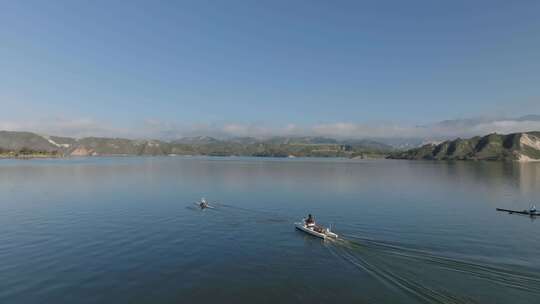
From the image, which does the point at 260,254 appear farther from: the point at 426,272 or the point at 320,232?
the point at 426,272

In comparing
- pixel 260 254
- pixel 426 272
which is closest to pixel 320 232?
pixel 260 254

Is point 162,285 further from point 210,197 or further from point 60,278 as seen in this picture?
point 210,197

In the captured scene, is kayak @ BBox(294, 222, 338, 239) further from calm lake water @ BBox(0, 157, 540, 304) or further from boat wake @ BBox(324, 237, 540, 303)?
boat wake @ BBox(324, 237, 540, 303)

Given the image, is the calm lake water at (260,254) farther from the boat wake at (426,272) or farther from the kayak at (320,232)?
the kayak at (320,232)

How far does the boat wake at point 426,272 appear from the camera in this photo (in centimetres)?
3058

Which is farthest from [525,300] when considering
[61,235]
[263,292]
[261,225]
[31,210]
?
[31,210]

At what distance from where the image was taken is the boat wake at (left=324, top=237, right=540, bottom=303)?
30.6m

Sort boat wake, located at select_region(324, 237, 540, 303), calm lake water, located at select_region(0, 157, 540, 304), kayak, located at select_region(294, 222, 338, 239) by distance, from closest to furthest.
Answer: calm lake water, located at select_region(0, 157, 540, 304)
boat wake, located at select_region(324, 237, 540, 303)
kayak, located at select_region(294, 222, 338, 239)

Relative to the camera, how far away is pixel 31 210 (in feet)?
223

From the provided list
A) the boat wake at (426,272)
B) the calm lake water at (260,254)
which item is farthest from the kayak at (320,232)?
the boat wake at (426,272)

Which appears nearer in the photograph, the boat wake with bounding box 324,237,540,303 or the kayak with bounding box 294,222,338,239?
the boat wake with bounding box 324,237,540,303

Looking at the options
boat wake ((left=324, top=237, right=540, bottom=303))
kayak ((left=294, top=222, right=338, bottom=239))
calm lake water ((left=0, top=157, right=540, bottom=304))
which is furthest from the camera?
kayak ((left=294, top=222, right=338, bottom=239))

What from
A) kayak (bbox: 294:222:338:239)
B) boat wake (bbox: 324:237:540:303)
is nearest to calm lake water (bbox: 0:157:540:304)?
boat wake (bbox: 324:237:540:303)

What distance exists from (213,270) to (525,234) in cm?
5320
